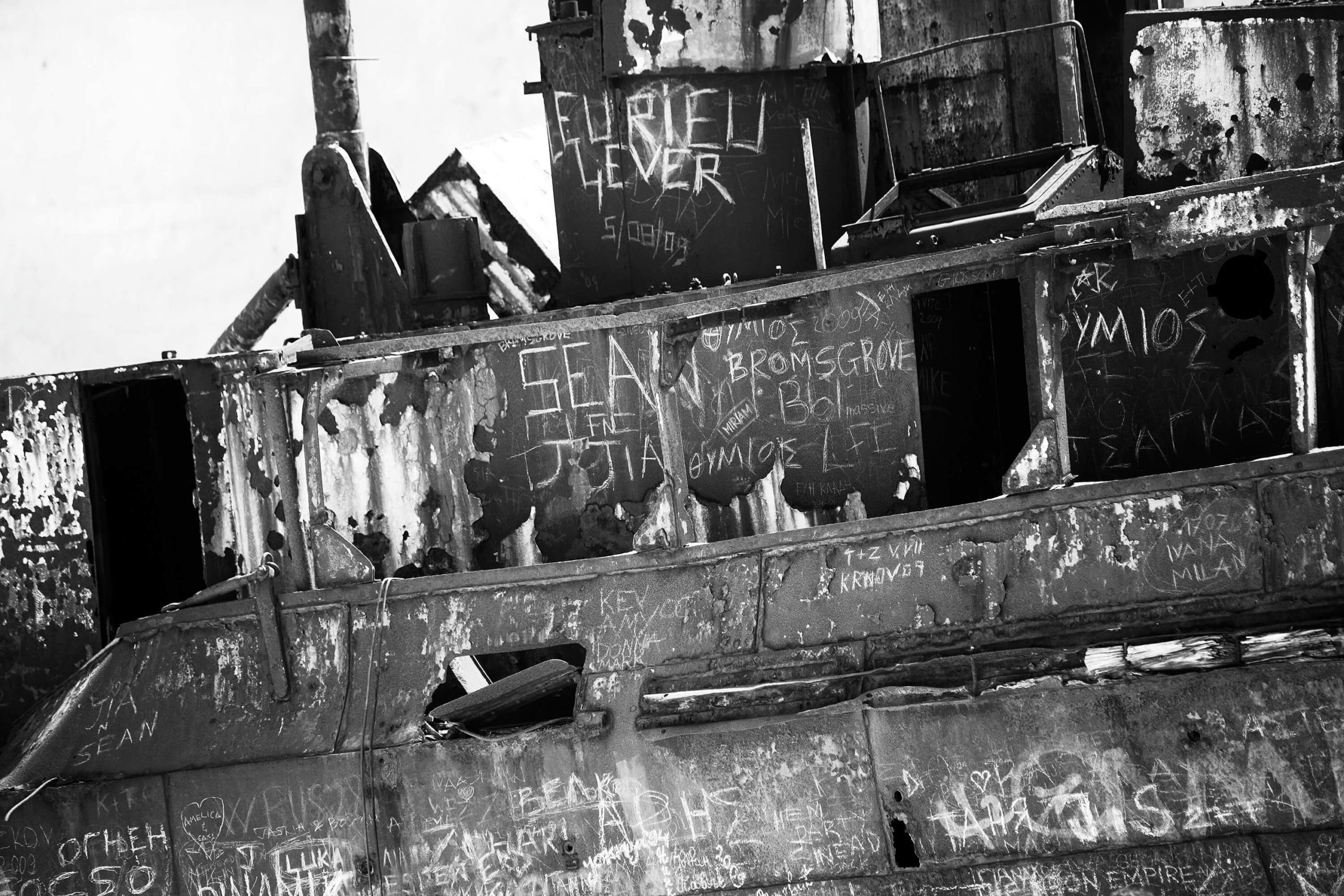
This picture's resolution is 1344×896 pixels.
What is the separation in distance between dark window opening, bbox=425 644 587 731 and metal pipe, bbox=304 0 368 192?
4.92m

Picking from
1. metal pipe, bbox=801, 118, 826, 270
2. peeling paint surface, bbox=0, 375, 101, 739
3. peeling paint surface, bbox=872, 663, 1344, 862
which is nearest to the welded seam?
peeling paint surface, bbox=872, 663, 1344, 862

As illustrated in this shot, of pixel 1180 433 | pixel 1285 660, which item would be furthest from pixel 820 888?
pixel 1180 433

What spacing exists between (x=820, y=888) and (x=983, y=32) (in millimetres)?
6348

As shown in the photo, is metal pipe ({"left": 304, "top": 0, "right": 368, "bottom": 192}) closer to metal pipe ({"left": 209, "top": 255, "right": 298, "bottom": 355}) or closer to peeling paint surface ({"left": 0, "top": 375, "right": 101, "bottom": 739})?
metal pipe ({"left": 209, "top": 255, "right": 298, "bottom": 355})

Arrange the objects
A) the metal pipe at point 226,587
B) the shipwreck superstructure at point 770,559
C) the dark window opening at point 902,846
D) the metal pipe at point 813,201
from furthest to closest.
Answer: the metal pipe at point 813,201, the metal pipe at point 226,587, the dark window opening at point 902,846, the shipwreck superstructure at point 770,559

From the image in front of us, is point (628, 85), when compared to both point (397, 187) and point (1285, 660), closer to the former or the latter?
point (397, 187)

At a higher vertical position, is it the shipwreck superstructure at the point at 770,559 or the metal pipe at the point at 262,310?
the metal pipe at the point at 262,310

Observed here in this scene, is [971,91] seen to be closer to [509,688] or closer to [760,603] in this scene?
[760,603]

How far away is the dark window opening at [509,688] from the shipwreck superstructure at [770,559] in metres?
0.03

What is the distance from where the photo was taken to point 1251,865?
5.30 meters

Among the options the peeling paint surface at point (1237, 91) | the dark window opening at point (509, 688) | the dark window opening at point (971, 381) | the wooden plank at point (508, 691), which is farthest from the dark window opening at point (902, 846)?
the peeling paint surface at point (1237, 91)

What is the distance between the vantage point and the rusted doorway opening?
8109 millimetres

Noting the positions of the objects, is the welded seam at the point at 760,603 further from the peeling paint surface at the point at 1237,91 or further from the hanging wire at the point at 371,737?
the peeling paint surface at the point at 1237,91

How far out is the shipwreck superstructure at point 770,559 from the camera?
561 cm
